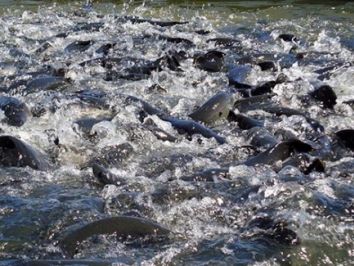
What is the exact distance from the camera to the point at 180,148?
6168 millimetres

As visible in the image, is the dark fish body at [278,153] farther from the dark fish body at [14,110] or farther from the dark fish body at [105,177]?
the dark fish body at [14,110]

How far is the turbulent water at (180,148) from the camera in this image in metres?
4.32

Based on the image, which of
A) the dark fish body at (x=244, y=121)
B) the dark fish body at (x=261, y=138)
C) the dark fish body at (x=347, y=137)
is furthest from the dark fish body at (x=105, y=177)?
the dark fish body at (x=347, y=137)

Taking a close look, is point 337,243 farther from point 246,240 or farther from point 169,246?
point 169,246

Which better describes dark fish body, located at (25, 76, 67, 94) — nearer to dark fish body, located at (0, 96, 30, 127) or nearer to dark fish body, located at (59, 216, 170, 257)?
dark fish body, located at (0, 96, 30, 127)

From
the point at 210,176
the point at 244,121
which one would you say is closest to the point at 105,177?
the point at 210,176

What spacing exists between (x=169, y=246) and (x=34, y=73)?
16.9ft

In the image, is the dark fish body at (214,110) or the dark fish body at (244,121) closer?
the dark fish body at (244,121)

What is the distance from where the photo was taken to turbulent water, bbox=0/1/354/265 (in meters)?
4.32

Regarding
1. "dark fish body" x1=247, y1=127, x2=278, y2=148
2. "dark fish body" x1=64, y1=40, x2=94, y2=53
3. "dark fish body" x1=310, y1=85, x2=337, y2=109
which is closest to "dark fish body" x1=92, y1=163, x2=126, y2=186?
"dark fish body" x1=247, y1=127, x2=278, y2=148

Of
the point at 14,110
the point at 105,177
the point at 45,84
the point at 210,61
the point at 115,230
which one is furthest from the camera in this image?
the point at 210,61

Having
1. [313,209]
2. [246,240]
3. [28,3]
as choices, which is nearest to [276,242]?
[246,240]

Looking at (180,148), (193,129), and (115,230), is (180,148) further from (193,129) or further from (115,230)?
(115,230)

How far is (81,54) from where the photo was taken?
405 inches
